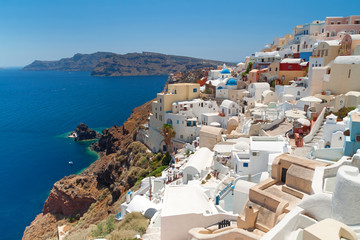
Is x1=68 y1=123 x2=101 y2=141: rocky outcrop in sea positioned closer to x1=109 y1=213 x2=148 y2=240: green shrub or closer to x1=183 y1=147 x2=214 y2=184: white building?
x1=183 y1=147 x2=214 y2=184: white building

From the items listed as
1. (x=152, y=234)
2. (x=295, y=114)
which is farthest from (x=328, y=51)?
(x=152, y=234)

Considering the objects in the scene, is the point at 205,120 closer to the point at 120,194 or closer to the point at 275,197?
the point at 120,194

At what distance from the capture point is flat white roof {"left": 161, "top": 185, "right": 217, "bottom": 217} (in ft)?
48.3

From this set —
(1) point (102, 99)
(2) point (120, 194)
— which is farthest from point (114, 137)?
(1) point (102, 99)

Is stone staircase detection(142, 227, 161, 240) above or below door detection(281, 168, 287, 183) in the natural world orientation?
below

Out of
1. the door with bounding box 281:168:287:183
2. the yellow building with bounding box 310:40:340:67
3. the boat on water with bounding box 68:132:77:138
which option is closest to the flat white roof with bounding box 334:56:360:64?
the yellow building with bounding box 310:40:340:67

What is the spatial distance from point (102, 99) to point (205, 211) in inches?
4809

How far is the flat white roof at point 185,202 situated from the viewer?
1472 centimetres

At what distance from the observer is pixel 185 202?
1577 centimetres

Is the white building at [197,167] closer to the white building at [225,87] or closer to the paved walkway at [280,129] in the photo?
the paved walkway at [280,129]

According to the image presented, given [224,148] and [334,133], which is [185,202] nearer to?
[224,148]

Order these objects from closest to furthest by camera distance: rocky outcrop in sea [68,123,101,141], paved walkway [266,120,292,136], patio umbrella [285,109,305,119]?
patio umbrella [285,109,305,119] → paved walkway [266,120,292,136] → rocky outcrop in sea [68,123,101,141]

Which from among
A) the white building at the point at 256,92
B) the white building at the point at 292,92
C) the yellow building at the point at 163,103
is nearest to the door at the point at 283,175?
the white building at the point at 292,92

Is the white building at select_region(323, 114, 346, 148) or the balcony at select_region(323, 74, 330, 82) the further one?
the balcony at select_region(323, 74, 330, 82)
